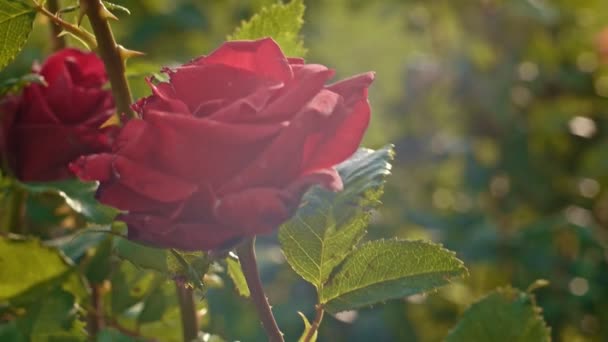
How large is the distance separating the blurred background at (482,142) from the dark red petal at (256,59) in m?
1.08

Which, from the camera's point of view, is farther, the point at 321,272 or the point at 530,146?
the point at 530,146

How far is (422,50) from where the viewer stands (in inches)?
108

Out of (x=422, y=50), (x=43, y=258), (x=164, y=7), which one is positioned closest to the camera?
(x=43, y=258)

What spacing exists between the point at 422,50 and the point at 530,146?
2.11 ft

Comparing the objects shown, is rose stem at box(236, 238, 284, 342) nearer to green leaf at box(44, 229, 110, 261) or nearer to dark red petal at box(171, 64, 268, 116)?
dark red petal at box(171, 64, 268, 116)

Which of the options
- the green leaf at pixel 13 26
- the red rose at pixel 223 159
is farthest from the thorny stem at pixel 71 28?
the red rose at pixel 223 159

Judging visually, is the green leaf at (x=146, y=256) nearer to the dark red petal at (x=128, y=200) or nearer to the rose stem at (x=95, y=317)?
the dark red petal at (x=128, y=200)

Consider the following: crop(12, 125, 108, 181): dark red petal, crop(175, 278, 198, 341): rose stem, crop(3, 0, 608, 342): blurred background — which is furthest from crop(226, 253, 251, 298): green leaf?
crop(3, 0, 608, 342): blurred background

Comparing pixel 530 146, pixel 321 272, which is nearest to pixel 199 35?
pixel 530 146

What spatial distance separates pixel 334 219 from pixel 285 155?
0.09 meters

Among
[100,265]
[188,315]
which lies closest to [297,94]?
[188,315]

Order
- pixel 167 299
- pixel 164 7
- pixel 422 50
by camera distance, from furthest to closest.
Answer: pixel 422 50 → pixel 164 7 → pixel 167 299

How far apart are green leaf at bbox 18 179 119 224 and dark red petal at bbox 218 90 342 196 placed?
20 cm

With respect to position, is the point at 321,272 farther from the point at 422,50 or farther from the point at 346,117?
the point at 422,50
